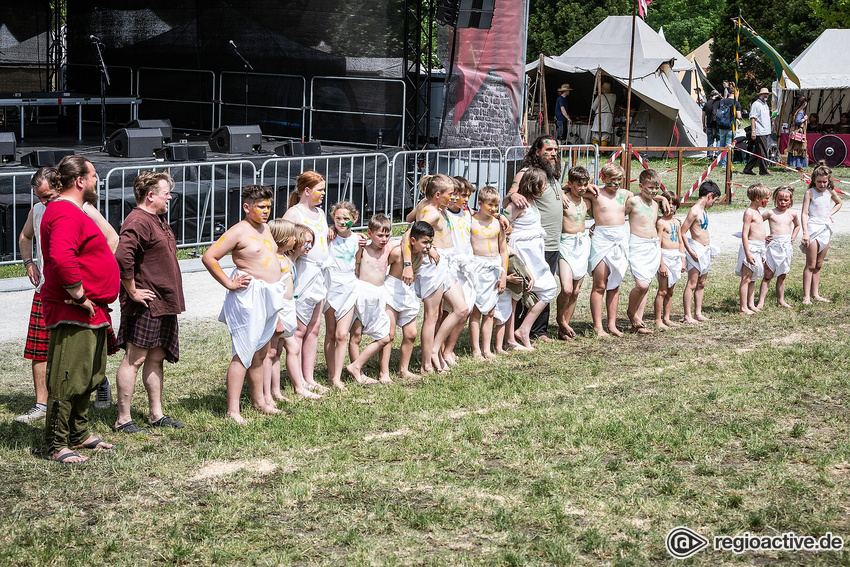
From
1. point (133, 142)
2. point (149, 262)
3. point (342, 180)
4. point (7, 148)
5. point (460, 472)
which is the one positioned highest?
point (133, 142)

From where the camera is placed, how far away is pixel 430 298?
747 cm

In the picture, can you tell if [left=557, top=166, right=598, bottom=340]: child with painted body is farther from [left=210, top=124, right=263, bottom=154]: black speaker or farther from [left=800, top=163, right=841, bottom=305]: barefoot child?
[left=210, top=124, right=263, bottom=154]: black speaker

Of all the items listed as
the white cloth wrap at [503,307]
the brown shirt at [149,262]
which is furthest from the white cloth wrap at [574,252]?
the brown shirt at [149,262]

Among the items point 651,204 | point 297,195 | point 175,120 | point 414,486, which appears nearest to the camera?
point 414,486

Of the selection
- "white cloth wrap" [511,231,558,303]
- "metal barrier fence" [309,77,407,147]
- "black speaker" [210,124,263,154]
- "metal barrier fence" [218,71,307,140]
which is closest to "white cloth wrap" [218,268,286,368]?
"white cloth wrap" [511,231,558,303]

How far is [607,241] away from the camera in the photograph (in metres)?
8.80

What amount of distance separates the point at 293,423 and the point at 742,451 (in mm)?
2634

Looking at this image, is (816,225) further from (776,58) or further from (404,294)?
(776,58)

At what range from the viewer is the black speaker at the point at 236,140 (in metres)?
15.4

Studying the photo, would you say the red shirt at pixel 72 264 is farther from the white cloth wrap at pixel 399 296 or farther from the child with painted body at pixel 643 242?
the child with painted body at pixel 643 242

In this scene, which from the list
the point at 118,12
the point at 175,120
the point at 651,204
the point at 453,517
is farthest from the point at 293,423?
the point at 118,12

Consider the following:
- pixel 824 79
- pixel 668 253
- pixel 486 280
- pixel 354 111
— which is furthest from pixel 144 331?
pixel 824 79

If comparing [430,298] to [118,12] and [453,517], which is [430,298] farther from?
[118,12]

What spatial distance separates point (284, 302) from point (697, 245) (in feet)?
15.4
